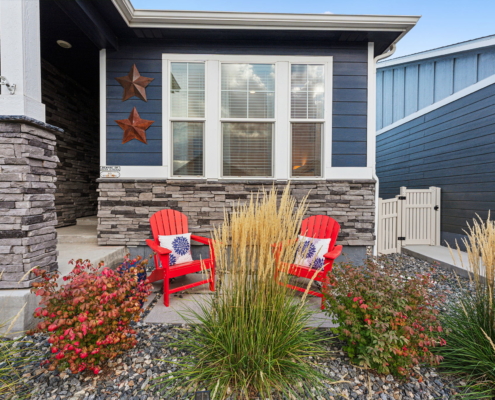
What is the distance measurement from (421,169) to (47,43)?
723cm

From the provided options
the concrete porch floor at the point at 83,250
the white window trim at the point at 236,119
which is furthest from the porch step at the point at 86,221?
the white window trim at the point at 236,119

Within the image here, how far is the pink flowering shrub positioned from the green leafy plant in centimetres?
136

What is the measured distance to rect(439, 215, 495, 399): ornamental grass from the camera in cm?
150

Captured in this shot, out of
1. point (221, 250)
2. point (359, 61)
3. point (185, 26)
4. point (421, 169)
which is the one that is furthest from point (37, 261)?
point (421, 169)

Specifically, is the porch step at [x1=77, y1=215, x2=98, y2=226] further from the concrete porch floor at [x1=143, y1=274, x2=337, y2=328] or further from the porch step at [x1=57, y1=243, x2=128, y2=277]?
the concrete porch floor at [x1=143, y1=274, x2=337, y2=328]

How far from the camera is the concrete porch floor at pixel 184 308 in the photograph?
216 cm

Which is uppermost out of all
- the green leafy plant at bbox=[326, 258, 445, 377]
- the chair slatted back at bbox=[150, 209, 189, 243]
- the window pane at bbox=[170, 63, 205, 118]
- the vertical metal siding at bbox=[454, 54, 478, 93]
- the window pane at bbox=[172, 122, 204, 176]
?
the vertical metal siding at bbox=[454, 54, 478, 93]

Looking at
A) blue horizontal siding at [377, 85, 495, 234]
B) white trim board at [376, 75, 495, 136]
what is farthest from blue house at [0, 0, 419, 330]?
blue horizontal siding at [377, 85, 495, 234]

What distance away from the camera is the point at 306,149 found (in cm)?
365

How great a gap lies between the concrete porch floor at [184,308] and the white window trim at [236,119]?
4.90ft

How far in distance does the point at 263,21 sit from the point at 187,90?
128cm

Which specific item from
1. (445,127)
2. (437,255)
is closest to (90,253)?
(437,255)

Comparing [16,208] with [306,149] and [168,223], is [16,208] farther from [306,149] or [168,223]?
[306,149]

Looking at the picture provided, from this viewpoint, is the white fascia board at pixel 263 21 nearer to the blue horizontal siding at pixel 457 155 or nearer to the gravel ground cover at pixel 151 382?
the blue horizontal siding at pixel 457 155
